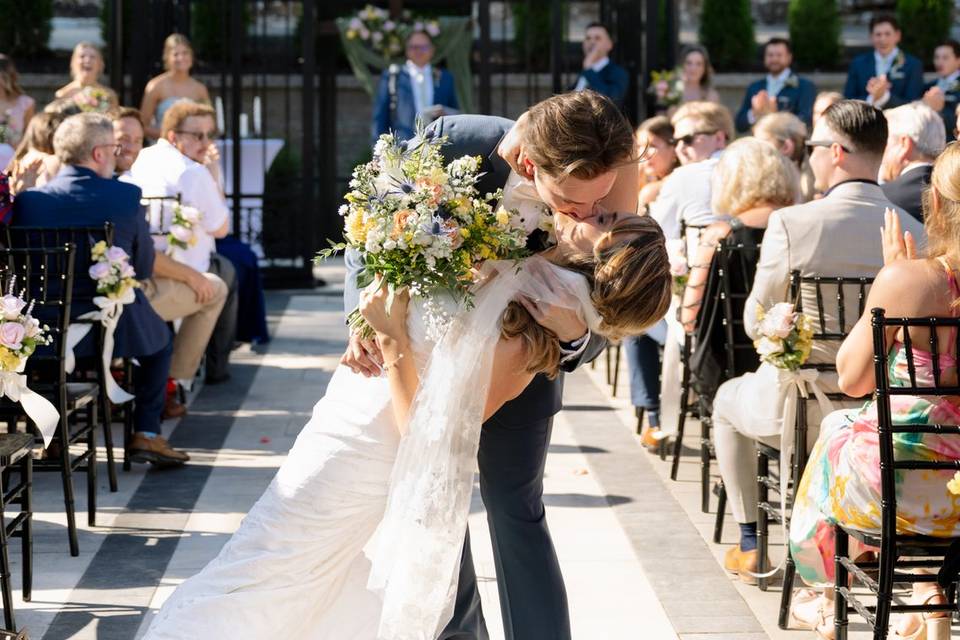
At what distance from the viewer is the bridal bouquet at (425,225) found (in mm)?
3053

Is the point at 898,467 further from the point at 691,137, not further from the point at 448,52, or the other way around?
the point at 448,52

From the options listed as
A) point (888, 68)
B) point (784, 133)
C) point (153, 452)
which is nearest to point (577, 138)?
point (153, 452)

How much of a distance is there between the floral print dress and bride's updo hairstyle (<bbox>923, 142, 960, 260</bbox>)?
8cm

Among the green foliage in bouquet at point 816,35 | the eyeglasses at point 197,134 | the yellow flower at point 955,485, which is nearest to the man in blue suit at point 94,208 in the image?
the eyeglasses at point 197,134

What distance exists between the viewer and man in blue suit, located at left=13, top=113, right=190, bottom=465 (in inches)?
237

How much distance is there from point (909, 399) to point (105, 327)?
3485mm

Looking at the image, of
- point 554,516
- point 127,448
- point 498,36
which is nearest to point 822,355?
point 554,516

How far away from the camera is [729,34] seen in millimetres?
20344

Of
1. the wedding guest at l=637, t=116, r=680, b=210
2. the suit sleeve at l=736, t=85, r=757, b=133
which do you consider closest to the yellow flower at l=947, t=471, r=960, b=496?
the wedding guest at l=637, t=116, r=680, b=210

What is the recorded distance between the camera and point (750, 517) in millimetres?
5023

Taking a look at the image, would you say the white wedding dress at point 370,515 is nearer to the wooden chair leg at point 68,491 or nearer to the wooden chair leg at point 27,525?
the wooden chair leg at point 27,525

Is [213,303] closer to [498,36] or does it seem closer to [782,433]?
[782,433]

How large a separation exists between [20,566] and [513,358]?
257 centimetres

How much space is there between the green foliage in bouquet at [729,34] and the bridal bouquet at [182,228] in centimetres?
1438
